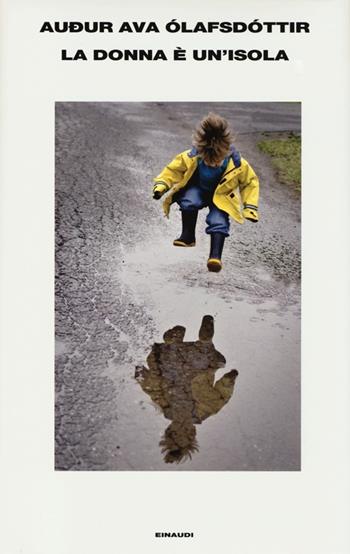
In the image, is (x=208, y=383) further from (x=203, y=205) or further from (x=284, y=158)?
(x=284, y=158)

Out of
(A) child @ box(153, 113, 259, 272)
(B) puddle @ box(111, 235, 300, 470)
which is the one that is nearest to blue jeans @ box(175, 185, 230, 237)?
(A) child @ box(153, 113, 259, 272)

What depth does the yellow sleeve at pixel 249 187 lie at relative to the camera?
3.52 meters

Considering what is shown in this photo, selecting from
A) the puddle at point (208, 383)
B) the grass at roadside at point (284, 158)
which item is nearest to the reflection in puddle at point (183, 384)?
the puddle at point (208, 383)

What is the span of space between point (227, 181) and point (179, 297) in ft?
2.17

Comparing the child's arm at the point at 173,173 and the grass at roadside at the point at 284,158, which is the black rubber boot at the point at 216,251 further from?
the grass at roadside at the point at 284,158

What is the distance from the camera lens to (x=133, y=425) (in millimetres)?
2850

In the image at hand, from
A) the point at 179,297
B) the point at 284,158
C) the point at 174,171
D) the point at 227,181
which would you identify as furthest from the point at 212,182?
the point at 284,158

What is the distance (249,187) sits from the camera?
140 inches

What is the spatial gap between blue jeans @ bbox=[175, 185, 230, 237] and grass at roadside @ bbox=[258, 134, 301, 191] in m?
0.69

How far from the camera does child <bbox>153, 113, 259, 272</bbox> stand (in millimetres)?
3512

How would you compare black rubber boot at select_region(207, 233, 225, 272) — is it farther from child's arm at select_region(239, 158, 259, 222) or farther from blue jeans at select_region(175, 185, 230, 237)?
child's arm at select_region(239, 158, 259, 222)
